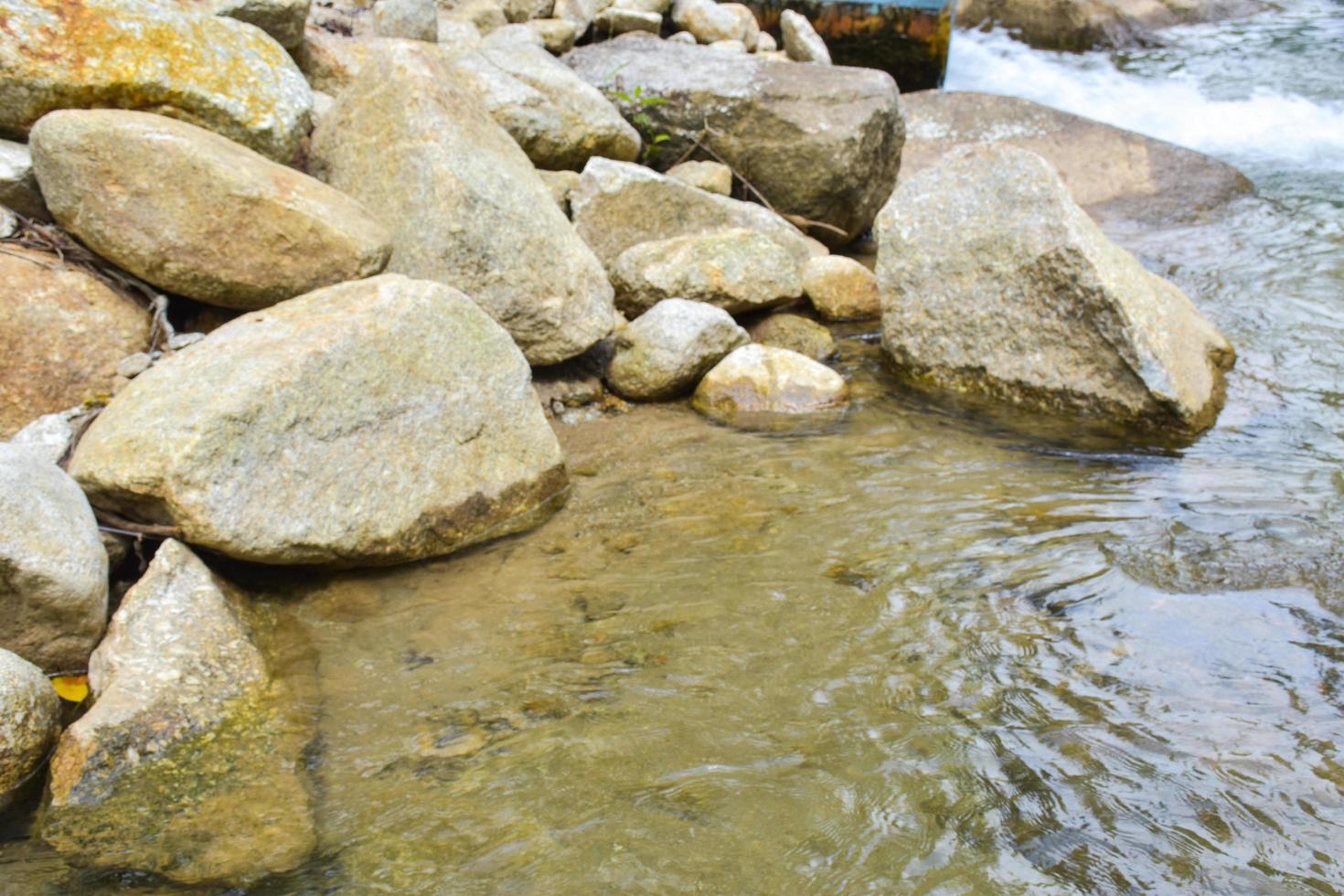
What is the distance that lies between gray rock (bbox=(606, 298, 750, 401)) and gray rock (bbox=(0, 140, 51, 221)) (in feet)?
9.23

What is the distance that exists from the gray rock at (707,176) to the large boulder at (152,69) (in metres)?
3.35

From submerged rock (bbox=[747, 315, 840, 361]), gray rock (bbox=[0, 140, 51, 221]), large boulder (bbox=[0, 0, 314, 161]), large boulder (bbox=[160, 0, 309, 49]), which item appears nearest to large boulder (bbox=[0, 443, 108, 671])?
gray rock (bbox=[0, 140, 51, 221])

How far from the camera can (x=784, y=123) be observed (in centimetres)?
789

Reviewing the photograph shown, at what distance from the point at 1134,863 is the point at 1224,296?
19.0 feet

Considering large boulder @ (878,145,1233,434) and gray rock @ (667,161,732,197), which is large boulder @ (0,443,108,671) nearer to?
large boulder @ (878,145,1233,434)

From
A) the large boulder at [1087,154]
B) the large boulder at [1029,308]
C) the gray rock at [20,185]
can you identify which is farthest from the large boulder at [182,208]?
the large boulder at [1087,154]

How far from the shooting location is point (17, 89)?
432cm

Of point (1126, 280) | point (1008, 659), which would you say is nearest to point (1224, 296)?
point (1126, 280)

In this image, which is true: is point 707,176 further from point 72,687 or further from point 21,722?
point 21,722

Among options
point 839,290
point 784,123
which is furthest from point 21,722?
point 784,123

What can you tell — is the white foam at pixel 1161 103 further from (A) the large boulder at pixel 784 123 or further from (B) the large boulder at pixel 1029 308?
(B) the large boulder at pixel 1029 308

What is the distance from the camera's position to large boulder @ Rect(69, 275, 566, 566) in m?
3.39

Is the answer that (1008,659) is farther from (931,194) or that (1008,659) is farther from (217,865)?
(931,194)

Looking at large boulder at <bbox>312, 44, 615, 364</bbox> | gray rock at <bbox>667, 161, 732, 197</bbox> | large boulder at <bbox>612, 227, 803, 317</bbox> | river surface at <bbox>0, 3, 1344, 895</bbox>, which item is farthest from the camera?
gray rock at <bbox>667, 161, 732, 197</bbox>
